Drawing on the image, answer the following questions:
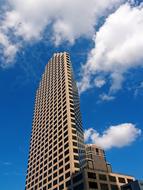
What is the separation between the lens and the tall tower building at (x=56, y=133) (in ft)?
328

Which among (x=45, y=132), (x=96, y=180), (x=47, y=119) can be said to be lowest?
(x=96, y=180)

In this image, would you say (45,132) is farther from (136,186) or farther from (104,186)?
(136,186)

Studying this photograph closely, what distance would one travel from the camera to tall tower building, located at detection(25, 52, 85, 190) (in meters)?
100

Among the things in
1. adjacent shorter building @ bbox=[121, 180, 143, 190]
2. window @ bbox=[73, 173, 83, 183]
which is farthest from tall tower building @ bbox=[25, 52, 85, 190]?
adjacent shorter building @ bbox=[121, 180, 143, 190]

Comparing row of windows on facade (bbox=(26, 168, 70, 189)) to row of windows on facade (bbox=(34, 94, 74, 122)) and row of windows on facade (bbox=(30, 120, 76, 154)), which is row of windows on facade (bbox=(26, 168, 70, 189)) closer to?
row of windows on facade (bbox=(30, 120, 76, 154))

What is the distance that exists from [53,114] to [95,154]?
114 ft

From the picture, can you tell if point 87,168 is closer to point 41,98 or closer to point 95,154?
point 95,154

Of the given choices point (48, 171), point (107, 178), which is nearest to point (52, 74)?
point (48, 171)

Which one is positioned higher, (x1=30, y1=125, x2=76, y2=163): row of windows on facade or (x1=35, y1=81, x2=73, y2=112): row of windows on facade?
(x1=35, y1=81, x2=73, y2=112): row of windows on facade

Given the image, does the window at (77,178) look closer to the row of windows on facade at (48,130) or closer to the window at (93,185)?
the window at (93,185)

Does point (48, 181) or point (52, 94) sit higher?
point (52, 94)

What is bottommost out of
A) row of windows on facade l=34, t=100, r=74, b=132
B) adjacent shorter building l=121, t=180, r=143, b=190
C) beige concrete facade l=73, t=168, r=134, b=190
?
adjacent shorter building l=121, t=180, r=143, b=190

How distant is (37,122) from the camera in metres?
148

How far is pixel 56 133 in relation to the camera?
118062mm
